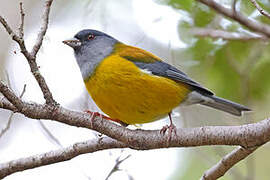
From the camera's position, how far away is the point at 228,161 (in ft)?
11.2

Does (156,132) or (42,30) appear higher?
(42,30)

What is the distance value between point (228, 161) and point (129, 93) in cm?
122

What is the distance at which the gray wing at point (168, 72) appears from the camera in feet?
15.2

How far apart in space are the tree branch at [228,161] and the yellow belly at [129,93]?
1025 millimetres

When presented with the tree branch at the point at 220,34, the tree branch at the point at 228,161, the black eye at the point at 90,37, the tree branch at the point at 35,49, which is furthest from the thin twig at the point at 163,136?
the tree branch at the point at 220,34

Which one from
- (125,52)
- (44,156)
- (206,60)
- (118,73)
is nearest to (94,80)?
(118,73)

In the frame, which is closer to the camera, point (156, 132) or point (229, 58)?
point (156, 132)

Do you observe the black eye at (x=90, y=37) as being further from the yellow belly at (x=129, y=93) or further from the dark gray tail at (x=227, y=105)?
the dark gray tail at (x=227, y=105)

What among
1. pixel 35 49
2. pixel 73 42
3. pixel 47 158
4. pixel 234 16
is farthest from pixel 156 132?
pixel 73 42

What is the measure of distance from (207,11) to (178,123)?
7.17ft

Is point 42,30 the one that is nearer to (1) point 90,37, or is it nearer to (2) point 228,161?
(2) point 228,161

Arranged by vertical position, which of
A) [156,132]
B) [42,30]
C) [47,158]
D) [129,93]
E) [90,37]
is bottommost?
[47,158]

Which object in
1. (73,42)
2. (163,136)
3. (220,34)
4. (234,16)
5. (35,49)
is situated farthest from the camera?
(220,34)

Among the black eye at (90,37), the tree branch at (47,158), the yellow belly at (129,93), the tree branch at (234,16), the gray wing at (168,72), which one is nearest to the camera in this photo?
the tree branch at (47,158)
